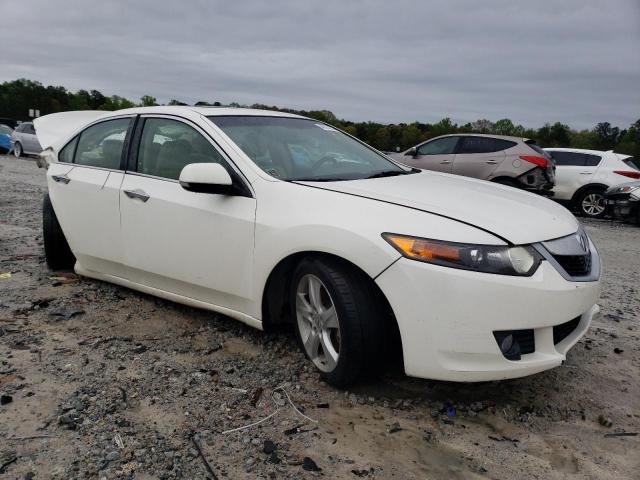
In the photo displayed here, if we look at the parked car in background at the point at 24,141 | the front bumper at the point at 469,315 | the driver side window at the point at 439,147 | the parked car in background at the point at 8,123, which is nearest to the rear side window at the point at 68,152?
the front bumper at the point at 469,315

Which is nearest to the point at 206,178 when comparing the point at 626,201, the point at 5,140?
the point at 626,201

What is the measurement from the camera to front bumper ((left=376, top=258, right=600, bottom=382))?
8.43ft

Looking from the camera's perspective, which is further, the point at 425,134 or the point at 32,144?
the point at 425,134

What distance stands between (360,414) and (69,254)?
316 centimetres

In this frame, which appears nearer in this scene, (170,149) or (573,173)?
(170,149)

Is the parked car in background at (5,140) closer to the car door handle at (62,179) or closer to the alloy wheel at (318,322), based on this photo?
the car door handle at (62,179)

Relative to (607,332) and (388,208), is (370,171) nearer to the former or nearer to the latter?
(388,208)

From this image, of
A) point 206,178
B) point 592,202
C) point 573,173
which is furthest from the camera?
point 573,173

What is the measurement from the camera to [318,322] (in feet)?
10.1

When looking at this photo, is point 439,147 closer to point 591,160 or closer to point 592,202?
point 591,160

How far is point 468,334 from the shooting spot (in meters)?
2.60

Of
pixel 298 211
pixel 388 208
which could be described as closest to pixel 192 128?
pixel 298 211

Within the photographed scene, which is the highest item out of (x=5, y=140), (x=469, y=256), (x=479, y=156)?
(x=479, y=156)

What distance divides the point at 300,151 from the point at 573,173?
10314 millimetres
